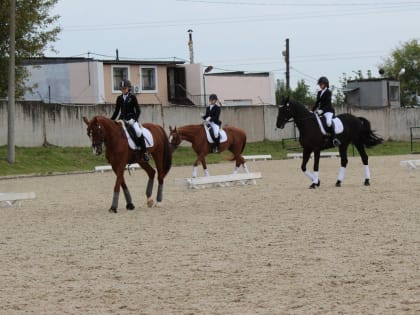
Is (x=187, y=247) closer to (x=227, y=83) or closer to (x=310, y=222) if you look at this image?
(x=310, y=222)

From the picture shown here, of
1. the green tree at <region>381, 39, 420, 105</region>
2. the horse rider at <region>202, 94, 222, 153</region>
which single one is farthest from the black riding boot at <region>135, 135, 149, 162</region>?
the green tree at <region>381, 39, 420, 105</region>

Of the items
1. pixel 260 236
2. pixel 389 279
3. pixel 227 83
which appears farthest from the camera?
pixel 227 83

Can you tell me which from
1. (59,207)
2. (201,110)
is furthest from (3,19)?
(59,207)

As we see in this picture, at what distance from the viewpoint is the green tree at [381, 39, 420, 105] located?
88.9m

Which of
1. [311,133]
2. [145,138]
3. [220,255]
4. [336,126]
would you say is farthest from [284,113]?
[220,255]

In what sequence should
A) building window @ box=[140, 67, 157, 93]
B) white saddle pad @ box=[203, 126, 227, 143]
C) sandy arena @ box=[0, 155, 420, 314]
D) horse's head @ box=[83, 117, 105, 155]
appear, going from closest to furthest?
sandy arena @ box=[0, 155, 420, 314]
horse's head @ box=[83, 117, 105, 155]
white saddle pad @ box=[203, 126, 227, 143]
building window @ box=[140, 67, 157, 93]

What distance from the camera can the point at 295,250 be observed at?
36.1 ft

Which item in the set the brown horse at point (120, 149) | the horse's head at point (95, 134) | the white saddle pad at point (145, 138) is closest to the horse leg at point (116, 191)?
the brown horse at point (120, 149)

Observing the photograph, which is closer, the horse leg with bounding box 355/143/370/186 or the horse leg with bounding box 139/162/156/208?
the horse leg with bounding box 139/162/156/208

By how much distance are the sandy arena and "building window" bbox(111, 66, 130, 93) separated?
4316 centimetres

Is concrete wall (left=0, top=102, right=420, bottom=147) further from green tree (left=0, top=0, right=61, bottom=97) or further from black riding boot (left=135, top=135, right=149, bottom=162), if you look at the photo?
black riding boot (left=135, top=135, right=149, bottom=162)

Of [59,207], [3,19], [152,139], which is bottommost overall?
[59,207]

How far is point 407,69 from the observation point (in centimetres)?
9069

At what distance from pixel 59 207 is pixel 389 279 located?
11240 mm
